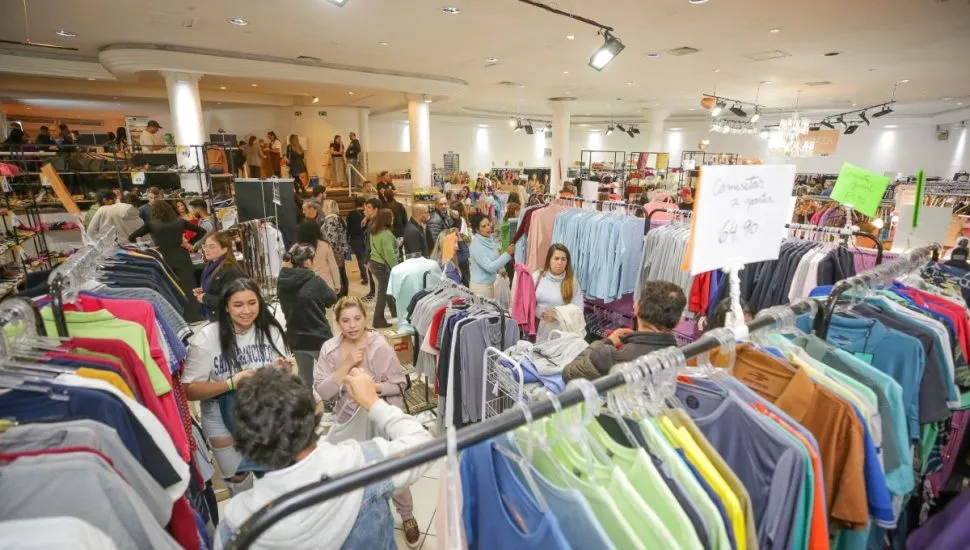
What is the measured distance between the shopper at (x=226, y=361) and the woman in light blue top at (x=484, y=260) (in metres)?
2.48

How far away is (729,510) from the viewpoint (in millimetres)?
1071

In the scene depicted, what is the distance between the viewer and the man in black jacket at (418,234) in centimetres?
586

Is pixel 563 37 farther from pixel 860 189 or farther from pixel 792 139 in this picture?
pixel 792 139

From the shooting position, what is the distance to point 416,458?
2.98ft

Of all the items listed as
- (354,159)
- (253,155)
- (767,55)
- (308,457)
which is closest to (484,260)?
(308,457)

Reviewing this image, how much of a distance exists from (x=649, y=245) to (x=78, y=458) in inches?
174

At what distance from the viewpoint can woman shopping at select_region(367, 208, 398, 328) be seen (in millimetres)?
5633

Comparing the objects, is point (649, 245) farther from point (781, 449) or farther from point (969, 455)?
point (781, 449)

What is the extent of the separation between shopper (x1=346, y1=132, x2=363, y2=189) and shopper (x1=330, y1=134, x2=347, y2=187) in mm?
272

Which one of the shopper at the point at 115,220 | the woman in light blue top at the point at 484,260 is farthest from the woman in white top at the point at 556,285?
the shopper at the point at 115,220

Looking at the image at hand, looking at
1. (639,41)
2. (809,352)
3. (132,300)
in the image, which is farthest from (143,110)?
(809,352)

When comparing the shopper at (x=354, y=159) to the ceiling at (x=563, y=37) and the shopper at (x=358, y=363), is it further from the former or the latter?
the shopper at (x=358, y=363)

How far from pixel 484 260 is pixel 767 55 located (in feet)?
22.5

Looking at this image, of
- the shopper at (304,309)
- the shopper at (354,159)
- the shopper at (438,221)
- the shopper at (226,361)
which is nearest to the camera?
the shopper at (226,361)
